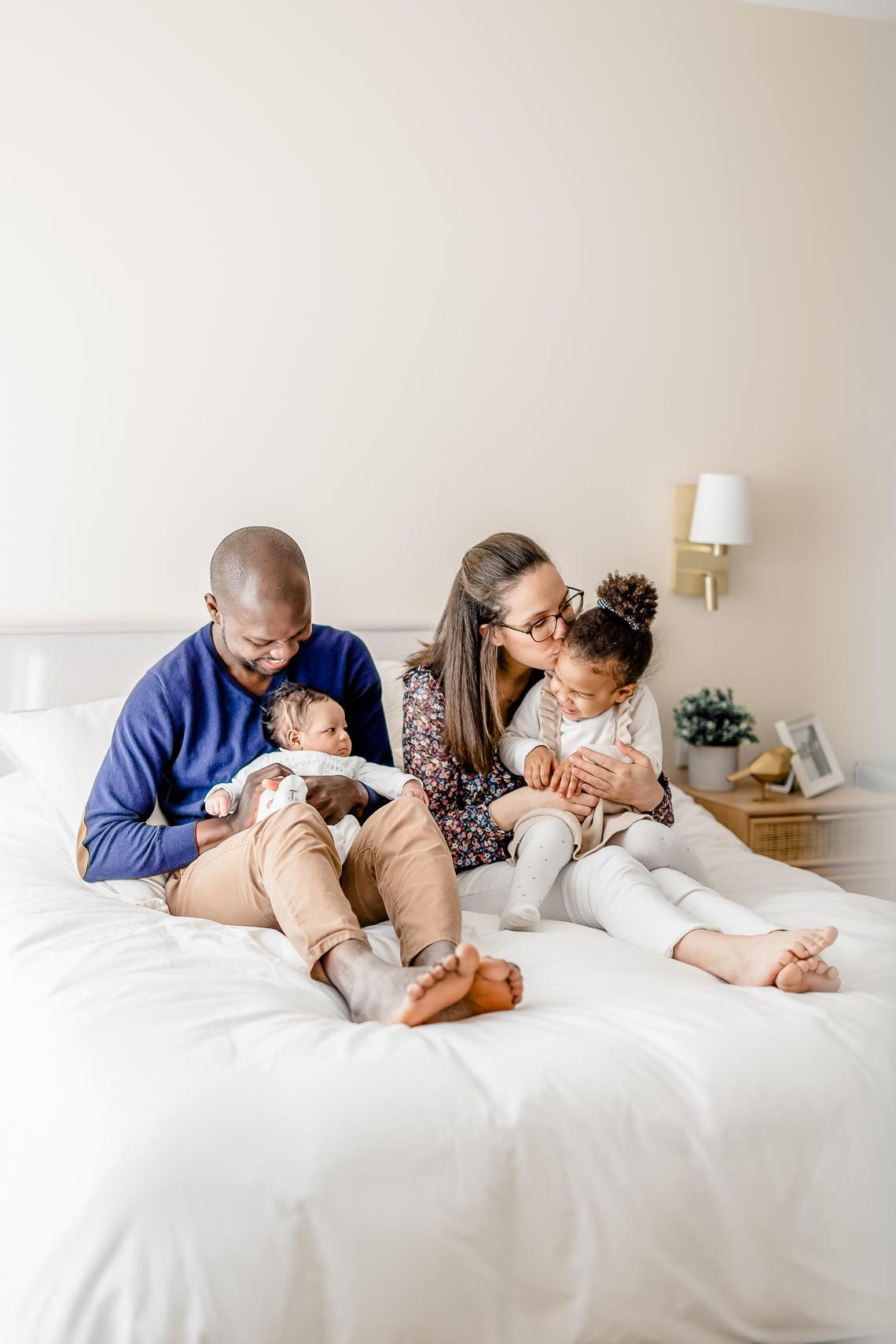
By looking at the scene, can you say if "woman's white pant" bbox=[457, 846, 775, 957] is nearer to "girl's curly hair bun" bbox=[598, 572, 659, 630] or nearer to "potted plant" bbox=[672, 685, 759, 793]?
"girl's curly hair bun" bbox=[598, 572, 659, 630]

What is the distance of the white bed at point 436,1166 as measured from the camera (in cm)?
104

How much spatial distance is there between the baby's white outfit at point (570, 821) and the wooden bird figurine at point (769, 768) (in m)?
0.79

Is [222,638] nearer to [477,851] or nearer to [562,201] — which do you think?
[477,851]

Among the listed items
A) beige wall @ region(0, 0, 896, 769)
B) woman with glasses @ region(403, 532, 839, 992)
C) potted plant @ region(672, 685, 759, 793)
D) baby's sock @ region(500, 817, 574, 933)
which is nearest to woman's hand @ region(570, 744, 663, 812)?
woman with glasses @ region(403, 532, 839, 992)

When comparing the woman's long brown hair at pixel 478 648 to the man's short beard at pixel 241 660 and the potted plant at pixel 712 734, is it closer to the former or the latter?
the man's short beard at pixel 241 660

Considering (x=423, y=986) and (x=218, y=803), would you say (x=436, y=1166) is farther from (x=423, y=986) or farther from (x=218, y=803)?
(x=218, y=803)

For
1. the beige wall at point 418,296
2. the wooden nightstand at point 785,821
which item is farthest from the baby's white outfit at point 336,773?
the wooden nightstand at point 785,821

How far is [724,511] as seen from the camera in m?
2.92

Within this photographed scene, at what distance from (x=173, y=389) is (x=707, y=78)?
1.63 m

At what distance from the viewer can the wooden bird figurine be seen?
2.83 metres

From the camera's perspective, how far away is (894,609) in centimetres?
38

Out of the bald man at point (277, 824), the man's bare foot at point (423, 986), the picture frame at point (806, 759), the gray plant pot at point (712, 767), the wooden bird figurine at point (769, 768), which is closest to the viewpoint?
the man's bare foot at point (423, 986)

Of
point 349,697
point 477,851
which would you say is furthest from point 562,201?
point 477,851

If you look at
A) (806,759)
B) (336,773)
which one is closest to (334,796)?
(336,773)
